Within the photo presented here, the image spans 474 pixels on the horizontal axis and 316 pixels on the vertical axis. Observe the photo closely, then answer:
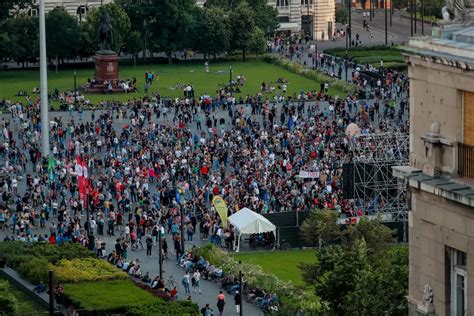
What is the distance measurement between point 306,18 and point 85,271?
103692mm

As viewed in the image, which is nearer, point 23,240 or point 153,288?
point 153,288

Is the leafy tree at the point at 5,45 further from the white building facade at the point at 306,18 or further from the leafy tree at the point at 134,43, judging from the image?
the white building facade at the point at 306,18

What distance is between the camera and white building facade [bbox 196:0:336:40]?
164m

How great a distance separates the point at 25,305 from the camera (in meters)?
61.8

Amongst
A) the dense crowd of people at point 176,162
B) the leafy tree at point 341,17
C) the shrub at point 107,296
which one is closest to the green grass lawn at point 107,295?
the shrub at point 107,296

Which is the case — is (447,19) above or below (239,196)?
above

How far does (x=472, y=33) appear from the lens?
2484cm

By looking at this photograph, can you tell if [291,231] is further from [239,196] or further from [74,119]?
[74,119]

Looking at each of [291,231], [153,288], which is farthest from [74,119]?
[153,288]

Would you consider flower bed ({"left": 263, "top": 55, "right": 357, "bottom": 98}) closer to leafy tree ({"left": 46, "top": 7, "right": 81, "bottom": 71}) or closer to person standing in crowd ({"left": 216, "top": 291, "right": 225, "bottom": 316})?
leafy tree ({"left": 46, "top": 7, "right": 81, "bottom": 71})

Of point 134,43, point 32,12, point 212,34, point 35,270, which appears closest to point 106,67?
point 134,43

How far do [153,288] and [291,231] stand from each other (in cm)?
1154

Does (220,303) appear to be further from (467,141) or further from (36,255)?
(467,141)

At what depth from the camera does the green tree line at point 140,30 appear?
136250mm
